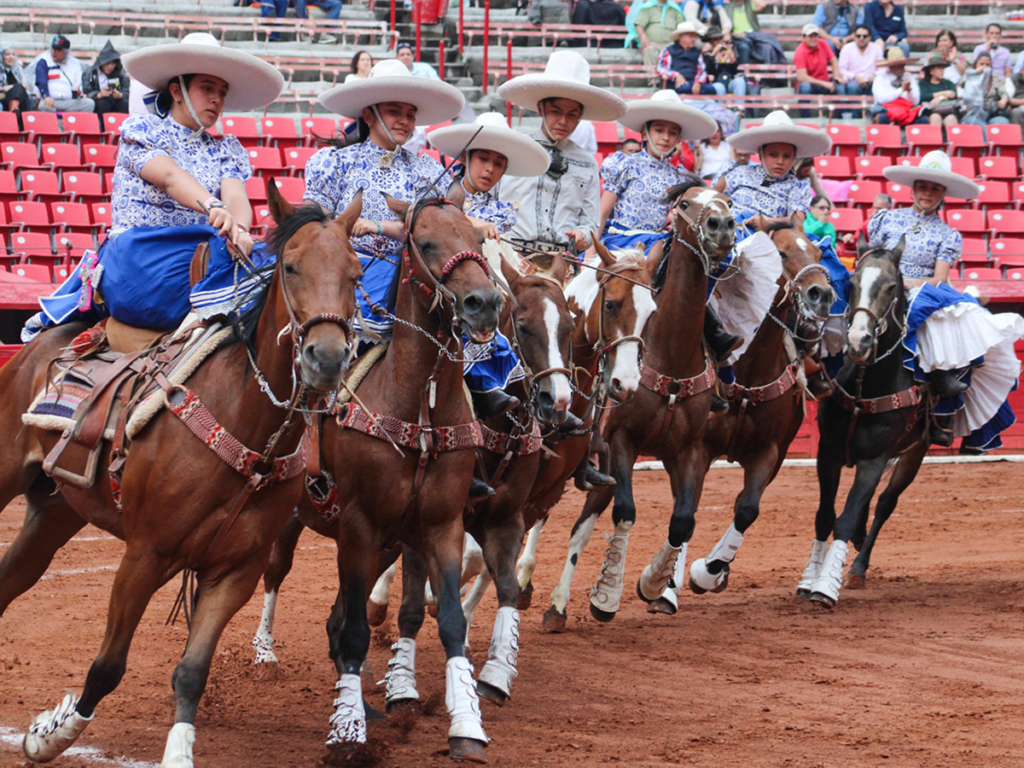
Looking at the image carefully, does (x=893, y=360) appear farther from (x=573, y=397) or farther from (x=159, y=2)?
(x=159, y=2)

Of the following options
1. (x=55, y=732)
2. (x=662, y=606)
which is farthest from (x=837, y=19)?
(x=55, y=732)

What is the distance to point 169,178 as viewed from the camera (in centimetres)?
560

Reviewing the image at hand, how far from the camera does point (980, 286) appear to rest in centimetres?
1611

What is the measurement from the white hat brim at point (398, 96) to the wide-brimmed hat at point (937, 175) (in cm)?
479

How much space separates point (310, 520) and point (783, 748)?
8.15 ft

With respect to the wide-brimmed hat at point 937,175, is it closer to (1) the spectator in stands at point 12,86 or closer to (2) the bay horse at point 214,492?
(2) the bay horse at point 214,492

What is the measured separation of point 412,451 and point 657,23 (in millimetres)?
18162

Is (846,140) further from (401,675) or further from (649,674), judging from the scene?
(401,675)

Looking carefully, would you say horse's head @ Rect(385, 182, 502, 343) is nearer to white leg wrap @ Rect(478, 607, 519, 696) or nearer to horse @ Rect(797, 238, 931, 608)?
white leg wrap @ Rect(478, 607, 519, 696)

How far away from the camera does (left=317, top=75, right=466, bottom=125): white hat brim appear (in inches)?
256

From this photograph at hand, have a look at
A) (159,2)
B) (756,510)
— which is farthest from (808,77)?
(756,510)

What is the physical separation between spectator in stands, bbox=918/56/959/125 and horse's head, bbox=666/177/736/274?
1434 centimetres

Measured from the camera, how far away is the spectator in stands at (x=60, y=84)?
1784cm

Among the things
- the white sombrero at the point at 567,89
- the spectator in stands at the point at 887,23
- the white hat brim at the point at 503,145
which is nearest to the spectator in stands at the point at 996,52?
the spectator in stands at the point at 887,23
